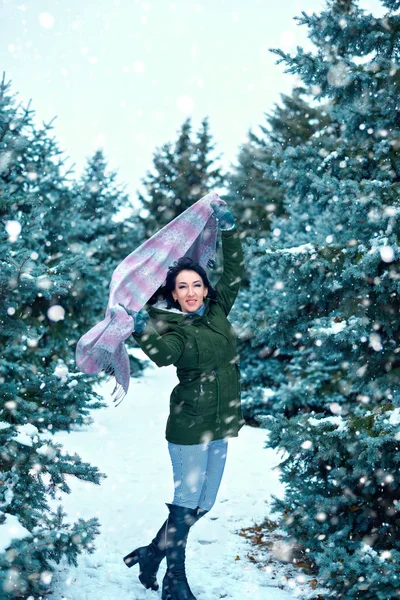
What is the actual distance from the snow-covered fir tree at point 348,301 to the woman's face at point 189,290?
0.95 meters

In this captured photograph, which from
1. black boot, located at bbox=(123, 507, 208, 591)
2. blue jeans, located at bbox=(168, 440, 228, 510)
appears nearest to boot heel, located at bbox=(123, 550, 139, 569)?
black boot, located at bbox=(123, 507, 208, 591)

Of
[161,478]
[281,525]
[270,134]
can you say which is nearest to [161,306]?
[281,525]

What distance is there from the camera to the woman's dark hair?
3.56 metres

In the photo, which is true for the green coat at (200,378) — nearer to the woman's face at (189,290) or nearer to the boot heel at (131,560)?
the woman's face at (189,290)

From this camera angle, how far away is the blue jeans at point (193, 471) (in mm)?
3262

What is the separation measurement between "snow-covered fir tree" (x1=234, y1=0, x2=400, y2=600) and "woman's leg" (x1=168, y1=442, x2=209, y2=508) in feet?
2.32

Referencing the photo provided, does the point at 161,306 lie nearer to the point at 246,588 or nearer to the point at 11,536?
the point at 11,536

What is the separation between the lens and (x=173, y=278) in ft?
11.7

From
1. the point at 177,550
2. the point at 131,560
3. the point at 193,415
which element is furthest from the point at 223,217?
the point at 131,560

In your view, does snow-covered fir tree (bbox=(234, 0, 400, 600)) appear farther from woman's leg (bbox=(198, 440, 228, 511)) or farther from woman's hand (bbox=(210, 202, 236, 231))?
woman's hand (bbox=(210, 202, 236, 231))

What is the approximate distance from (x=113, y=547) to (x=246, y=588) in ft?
4.15

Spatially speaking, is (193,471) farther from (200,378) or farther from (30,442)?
(30,442)

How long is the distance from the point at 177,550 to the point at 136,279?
5.89 ft

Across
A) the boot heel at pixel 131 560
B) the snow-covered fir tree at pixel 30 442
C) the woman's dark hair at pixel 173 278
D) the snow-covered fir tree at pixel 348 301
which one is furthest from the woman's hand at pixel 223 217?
the boot heel at pixel 131 560
